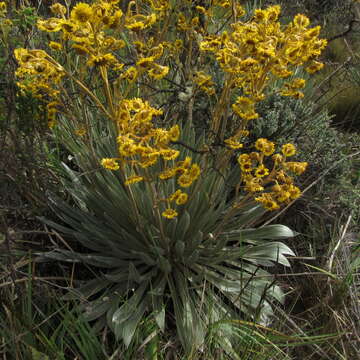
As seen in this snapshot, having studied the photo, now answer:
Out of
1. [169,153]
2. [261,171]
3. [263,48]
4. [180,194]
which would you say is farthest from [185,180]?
[263,48]

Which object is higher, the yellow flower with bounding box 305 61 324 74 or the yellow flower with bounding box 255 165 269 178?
the yellow flower with bounding box 305 61 324 74

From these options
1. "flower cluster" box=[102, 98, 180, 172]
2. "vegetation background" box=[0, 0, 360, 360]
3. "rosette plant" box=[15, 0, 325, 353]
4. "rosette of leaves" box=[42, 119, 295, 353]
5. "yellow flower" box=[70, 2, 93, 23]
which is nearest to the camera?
"yellow flower" box=[70, 2, 93, 23]

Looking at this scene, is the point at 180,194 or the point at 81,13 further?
the point at 180,194

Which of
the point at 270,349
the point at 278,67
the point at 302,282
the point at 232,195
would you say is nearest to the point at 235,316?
the point at 270,349

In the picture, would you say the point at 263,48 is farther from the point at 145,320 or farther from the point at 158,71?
the point at 145,320

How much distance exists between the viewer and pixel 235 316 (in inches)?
81.7

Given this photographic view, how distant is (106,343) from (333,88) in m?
3.33

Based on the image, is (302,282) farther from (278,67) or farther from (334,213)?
(278,67)

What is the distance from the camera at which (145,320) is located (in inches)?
76.2

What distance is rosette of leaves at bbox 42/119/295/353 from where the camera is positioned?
6.56ft

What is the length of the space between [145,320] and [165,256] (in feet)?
1.17

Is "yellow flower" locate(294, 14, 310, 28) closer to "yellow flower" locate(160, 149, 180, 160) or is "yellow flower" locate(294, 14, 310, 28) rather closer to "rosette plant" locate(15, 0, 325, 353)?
"rosette plant" locate(15, 0, 325, 353)

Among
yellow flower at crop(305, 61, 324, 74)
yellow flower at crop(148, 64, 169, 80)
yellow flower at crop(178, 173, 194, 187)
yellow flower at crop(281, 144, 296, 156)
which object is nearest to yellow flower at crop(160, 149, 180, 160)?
yellow flower at crop(178, 173, 194, 187)

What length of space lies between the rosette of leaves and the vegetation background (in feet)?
0.34
